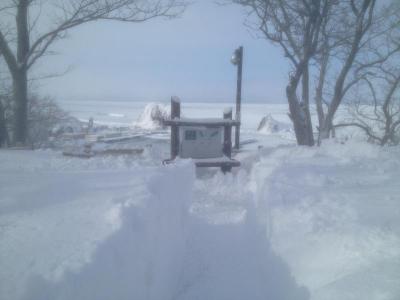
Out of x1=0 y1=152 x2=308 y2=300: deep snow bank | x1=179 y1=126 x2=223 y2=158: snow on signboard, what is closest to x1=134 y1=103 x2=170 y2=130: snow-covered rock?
x1=179 y1=126 x2=223 y2=158: snow on signboard

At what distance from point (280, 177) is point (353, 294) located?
3.21m

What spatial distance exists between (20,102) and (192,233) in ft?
25.2

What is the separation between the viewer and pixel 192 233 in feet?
17.5

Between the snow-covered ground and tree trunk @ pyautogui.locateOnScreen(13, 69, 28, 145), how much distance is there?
502 cm

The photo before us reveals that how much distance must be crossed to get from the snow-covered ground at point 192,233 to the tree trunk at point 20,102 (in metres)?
5.02

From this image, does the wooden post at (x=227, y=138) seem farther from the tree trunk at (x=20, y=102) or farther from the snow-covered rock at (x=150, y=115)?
the snow-covered rock at (x=150, y=115)

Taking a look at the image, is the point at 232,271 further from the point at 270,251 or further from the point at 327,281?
the point at 327,281

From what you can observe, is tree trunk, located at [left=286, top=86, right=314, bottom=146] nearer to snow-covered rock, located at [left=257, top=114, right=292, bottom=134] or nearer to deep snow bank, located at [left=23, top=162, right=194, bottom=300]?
deep snow bank, located at [left=23, top=162, right=194, bottom=300]

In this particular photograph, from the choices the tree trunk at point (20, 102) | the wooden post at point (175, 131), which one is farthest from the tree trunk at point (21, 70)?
the wooden post at point (175, 131)

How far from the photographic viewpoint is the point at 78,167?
550 cm

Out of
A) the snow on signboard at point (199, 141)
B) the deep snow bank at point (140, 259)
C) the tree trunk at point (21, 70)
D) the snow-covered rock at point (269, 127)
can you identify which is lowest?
the snow-covered rock at point (269, 127)

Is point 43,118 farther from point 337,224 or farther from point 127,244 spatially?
point 337,224

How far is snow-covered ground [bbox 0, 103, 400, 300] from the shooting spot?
2506 mm

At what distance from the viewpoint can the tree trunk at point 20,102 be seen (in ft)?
33.6
